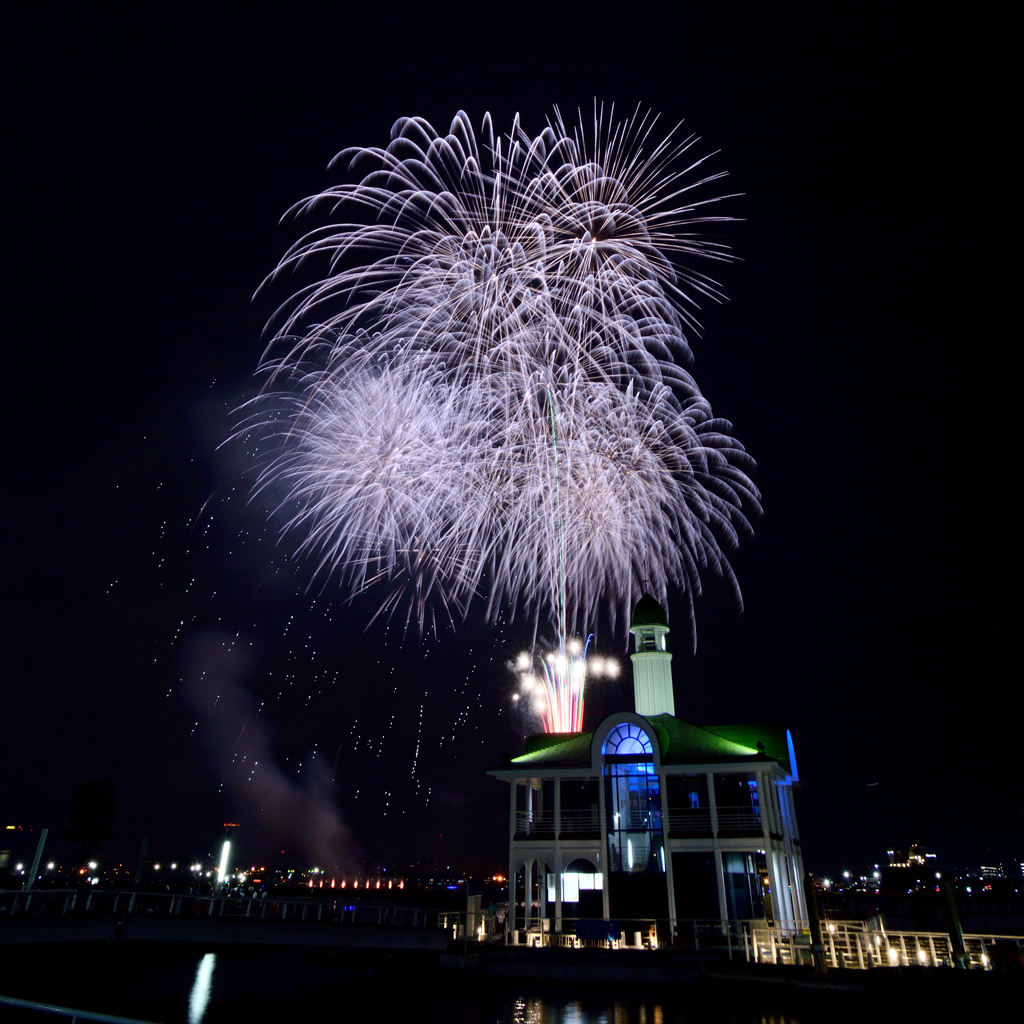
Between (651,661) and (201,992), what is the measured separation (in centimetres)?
2361

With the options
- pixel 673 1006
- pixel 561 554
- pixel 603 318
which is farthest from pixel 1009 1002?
pixel 603 318

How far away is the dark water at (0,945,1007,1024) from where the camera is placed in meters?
19.8

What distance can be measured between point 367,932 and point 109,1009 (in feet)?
34.6

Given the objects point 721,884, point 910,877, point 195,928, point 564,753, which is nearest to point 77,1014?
point 195,928

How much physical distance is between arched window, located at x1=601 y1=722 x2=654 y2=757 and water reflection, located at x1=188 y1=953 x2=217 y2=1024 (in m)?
17.1

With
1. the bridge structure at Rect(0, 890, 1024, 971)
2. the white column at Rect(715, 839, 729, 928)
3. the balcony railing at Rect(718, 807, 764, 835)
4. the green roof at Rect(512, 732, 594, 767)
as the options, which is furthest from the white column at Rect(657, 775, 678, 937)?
the green roof at Rect(512, 732, 594, 767)

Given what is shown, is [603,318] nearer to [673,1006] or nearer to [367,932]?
[673,1006]

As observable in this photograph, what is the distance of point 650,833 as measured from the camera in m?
31.1

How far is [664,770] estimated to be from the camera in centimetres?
3109

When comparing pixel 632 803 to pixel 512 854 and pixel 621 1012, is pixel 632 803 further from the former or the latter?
pixel 621 1012

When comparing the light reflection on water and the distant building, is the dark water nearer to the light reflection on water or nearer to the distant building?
the light reflection on water

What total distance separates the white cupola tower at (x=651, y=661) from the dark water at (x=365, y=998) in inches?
594

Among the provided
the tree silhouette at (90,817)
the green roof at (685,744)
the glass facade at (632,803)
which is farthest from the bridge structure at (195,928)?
the tree silhouette at (90,817)

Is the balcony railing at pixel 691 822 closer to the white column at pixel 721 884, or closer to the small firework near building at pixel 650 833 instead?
the small firework near building at pixel 650 833
